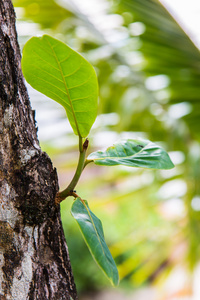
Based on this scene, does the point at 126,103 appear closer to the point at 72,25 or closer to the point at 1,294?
the point at 72,25

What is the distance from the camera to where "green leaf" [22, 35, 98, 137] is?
0.24m

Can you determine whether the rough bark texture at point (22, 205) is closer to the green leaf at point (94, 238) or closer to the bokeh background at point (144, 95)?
the green leaf at point (94, 238)

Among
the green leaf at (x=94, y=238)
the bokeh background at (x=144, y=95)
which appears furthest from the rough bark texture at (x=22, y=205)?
the bokeh background at (x=144, y=95)

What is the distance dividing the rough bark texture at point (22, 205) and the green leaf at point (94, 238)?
0.02 m

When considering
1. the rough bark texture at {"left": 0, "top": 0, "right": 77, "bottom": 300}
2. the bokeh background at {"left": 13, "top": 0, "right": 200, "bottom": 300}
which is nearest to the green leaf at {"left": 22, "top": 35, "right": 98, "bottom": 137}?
the rough bark texture at {"left": 0, "top": 0, "right": 77, "bottom": 300}

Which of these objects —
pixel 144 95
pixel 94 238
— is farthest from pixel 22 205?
pixel 144 95

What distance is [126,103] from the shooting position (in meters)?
1.07

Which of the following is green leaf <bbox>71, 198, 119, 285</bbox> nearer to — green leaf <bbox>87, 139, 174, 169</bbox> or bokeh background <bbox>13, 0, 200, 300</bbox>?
green leaf <bbox>87, 139, 174, 169</bbox>

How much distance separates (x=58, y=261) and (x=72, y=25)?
953 mm

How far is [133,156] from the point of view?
11.7 inches

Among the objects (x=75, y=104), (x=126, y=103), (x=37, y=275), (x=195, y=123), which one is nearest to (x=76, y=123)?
(x=75, y=104)

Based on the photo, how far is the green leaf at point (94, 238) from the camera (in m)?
0.24

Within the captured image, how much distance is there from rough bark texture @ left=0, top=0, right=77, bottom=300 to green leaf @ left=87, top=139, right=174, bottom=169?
4cm

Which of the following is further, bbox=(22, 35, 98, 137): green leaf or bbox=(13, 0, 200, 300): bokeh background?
bbox=(13, 0, 200, 300): bokeh background
